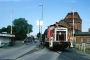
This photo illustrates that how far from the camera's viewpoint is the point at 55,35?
29.6 m

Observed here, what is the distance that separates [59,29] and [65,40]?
1.84m

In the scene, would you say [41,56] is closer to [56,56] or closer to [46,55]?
[46,55]

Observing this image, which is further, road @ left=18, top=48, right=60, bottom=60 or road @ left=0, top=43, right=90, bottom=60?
road @ left=0, top=43, right=90, bottom=60

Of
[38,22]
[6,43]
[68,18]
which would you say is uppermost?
[68,18]

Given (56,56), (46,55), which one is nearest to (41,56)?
(46,55)

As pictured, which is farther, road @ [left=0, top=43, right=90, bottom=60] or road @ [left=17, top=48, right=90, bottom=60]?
road @ [left=0, top=43, right=90, bottom=60]

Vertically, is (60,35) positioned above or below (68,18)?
below

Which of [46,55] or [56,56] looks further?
[46,55]

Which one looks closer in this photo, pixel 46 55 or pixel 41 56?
pixel 41 56

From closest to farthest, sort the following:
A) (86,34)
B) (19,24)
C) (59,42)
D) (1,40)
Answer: (59,42) → (1,40) → (86,34) → (19,24)

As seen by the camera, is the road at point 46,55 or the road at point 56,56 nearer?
the road at point 56,56

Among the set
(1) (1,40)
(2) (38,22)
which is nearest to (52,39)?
(2) (38,22)

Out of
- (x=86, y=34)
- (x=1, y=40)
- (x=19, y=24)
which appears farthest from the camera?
(x=19, y=24)

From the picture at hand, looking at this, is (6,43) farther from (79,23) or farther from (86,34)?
(79,23)
